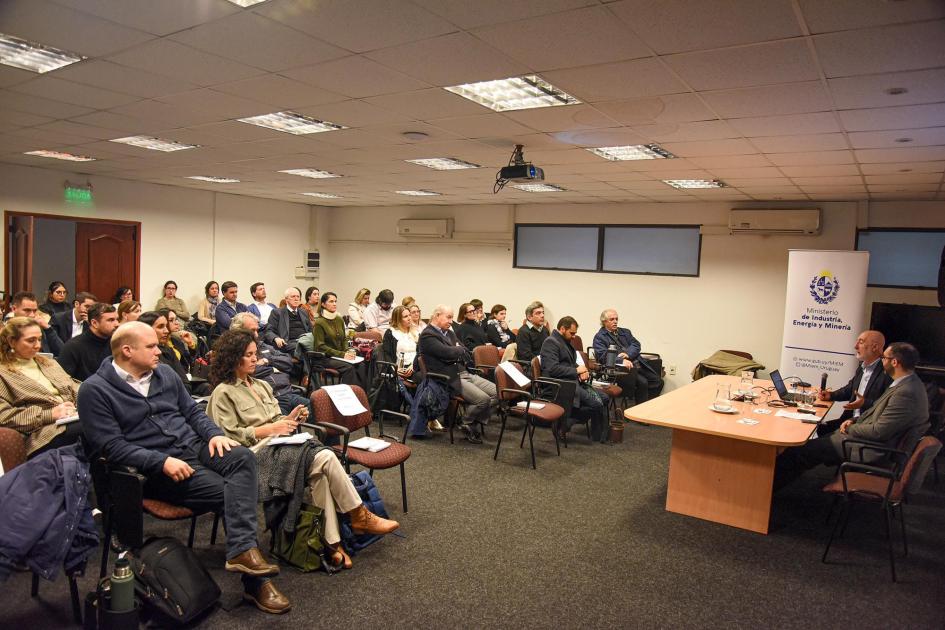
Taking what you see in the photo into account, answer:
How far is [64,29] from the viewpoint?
9.27 ft

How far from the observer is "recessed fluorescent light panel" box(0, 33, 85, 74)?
321 cm

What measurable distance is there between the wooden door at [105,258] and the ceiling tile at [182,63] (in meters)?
6.29

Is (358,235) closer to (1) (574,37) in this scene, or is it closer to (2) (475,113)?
(2) (475,113)

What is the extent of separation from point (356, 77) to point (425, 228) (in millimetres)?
7300

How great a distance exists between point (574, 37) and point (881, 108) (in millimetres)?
2026

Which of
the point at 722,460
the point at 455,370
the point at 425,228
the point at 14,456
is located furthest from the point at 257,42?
the point at 425,228

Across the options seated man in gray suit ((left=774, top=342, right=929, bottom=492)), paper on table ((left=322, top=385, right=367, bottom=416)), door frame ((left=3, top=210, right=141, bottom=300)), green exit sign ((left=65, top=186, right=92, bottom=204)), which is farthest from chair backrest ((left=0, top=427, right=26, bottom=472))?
green exit sign ((left=65, top=186, right=92, bottom=204))

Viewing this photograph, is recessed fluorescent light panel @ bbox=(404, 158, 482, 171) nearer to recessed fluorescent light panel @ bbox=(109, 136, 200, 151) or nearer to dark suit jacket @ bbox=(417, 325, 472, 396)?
dark suit jacket @ bbox=(417, 325, 472, 396)

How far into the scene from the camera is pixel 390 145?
17.3 feet

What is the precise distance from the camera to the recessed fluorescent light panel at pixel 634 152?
197 inches

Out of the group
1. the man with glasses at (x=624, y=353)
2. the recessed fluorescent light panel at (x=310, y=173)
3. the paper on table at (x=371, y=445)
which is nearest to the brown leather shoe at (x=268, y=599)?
the paper on table at (x=371, y=445)

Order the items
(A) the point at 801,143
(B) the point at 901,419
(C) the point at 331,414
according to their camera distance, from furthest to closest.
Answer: (A) the point at 801,143
(C) the point at 331,414
(B) the point at 901,419

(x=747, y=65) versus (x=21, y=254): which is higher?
(x=747, y=65)

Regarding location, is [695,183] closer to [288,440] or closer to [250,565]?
[288,440]
